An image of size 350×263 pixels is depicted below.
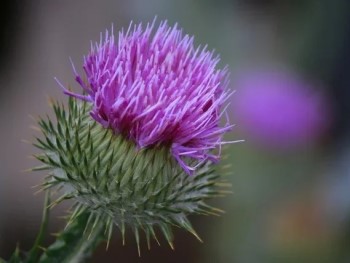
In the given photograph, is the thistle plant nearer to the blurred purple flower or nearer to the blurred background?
the blurred background

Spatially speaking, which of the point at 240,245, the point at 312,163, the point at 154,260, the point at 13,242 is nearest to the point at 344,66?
the point at 312,163

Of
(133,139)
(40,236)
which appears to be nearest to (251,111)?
(133,139)

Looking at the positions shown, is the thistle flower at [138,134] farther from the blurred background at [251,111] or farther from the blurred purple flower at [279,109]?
the blurred purple flower at [279,109]

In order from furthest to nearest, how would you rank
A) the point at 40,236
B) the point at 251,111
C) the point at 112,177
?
the point at 251,111
the point at 112,177
the point at 40,236

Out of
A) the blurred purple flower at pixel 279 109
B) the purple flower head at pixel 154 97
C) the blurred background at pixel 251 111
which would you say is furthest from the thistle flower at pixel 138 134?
the blurred purple flower at pixel 279 109

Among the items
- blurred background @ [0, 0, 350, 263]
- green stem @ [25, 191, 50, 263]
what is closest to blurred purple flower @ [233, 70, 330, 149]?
blurred background @ [0, 0, 350, 263]

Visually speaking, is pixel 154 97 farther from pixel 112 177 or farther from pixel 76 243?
pixel 76 243

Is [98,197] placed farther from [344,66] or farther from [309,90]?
[344,66]
